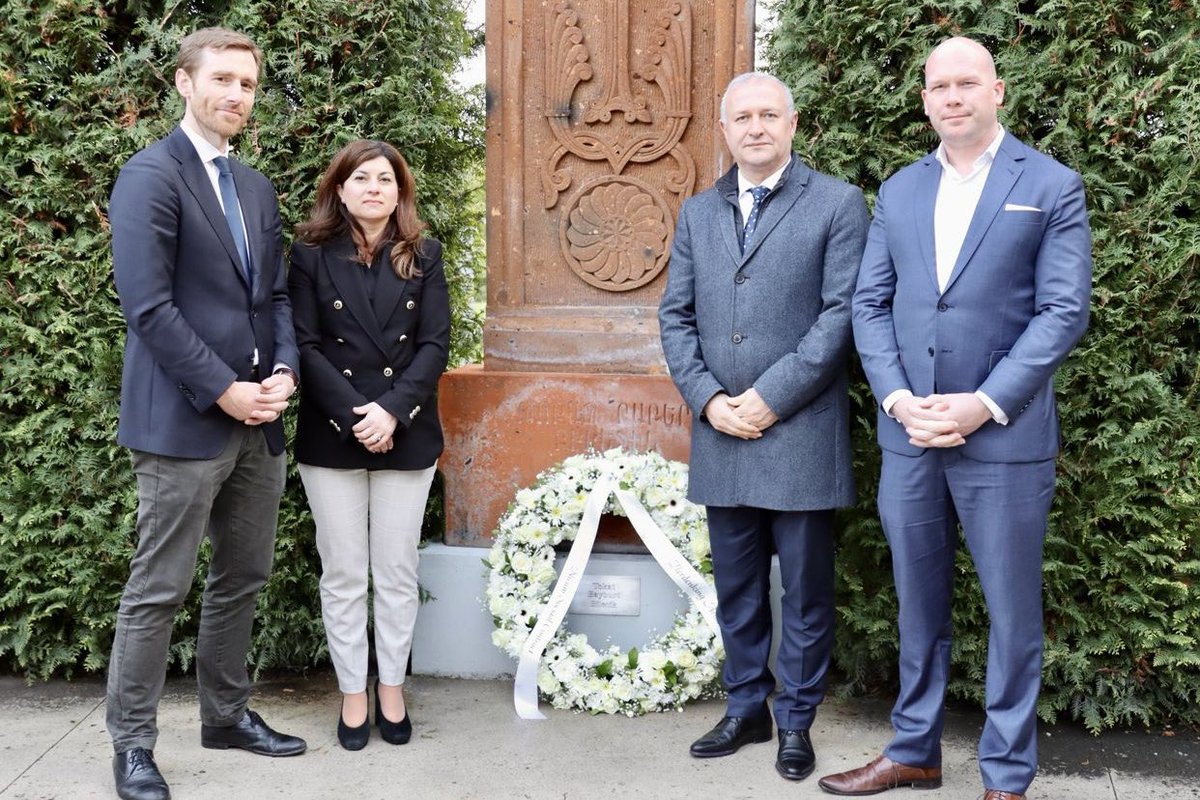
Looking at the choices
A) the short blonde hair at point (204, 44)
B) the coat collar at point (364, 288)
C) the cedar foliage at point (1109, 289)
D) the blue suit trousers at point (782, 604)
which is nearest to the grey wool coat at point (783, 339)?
the blue suit trousers at point (782, 604)

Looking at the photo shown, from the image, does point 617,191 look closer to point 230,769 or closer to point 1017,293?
point 1017,293

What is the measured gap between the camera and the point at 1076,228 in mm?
2828

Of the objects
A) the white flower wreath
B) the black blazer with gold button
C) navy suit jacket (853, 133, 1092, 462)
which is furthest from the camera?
the white flower wreath

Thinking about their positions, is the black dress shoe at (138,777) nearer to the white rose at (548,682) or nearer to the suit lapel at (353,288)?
the white rose at (548,682)

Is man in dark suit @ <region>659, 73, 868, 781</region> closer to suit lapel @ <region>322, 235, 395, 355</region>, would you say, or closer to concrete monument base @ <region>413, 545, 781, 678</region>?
concrete monument base @ <region>413, 545, 781, 678</region>

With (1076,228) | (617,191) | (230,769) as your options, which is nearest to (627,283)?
(617,191)

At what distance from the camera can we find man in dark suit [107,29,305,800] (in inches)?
118

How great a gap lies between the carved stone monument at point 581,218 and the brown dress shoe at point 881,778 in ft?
4.63

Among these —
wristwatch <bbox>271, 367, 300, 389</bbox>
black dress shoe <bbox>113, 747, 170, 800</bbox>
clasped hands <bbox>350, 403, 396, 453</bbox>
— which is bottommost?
black dress shoe <bbox>113, 747, 170, 800</bbox>

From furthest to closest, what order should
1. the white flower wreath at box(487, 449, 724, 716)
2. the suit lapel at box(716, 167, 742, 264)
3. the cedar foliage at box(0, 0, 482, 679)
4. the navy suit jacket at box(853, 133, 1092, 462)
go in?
1. the cedar foliage at box(0, 0, 482, 679)
2. the white flower wreath at box(487, 449, 724, 716)
3. the suit lapel at box(716, 167, 742, 264)
4. the navy suit jacket at box(853, 133, 1092, 462)

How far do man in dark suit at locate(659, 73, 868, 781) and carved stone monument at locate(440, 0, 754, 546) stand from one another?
0.83 m

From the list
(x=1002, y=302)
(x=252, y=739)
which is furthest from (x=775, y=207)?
(x=252, y=739)

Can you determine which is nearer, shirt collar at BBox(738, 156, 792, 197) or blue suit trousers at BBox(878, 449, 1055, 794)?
blue suit trousers at BBox(878, 449, 1055, 794)

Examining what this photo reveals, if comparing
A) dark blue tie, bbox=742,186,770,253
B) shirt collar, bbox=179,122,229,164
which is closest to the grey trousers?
shirt collar, bbox=179,122,229,164
